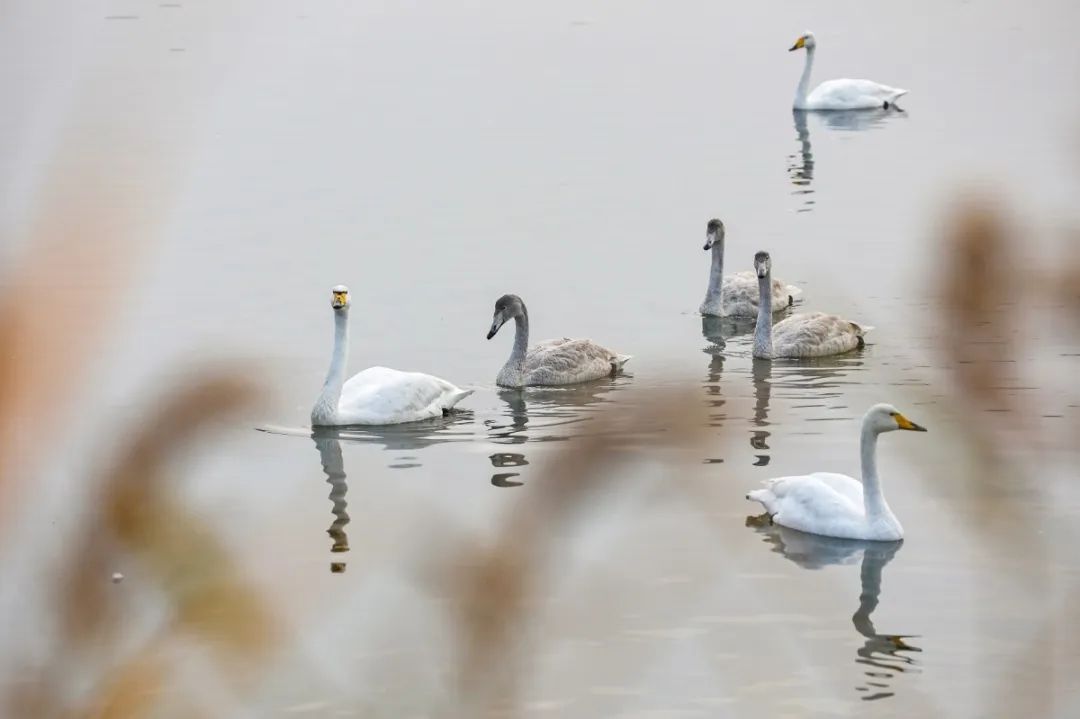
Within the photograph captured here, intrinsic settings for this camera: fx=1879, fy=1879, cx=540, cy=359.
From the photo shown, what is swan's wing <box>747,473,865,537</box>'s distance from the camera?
36.6ft

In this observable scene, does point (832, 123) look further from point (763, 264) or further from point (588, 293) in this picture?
point (763, 264)

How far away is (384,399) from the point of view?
14797 mm

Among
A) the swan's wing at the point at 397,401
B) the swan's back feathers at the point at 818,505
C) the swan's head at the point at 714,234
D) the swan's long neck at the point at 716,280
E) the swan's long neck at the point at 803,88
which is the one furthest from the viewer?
the swan's long neck at the point at 803,88

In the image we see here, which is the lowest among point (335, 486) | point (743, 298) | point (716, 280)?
point (335, 486)

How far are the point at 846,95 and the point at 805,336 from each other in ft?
54.8

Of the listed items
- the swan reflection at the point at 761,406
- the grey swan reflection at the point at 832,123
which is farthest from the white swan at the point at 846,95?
the swan reflection at the point at 761,406

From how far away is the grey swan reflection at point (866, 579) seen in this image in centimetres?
869

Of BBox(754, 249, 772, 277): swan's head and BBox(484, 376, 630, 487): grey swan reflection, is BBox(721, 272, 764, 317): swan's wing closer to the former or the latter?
BBox(754, 249, 772, 277): swan's head

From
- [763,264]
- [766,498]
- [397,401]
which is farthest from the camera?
[763,264]

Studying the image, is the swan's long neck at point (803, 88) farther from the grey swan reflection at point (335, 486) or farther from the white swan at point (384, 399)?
the grey swan reflection at point (335, 486)

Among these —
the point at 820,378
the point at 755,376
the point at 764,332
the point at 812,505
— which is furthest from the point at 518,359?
the point at 812,505

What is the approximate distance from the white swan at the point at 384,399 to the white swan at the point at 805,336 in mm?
3250

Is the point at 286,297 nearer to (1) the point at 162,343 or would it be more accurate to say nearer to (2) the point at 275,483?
(1) the point at 162,343

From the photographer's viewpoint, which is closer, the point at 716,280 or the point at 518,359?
the point at 518,359
